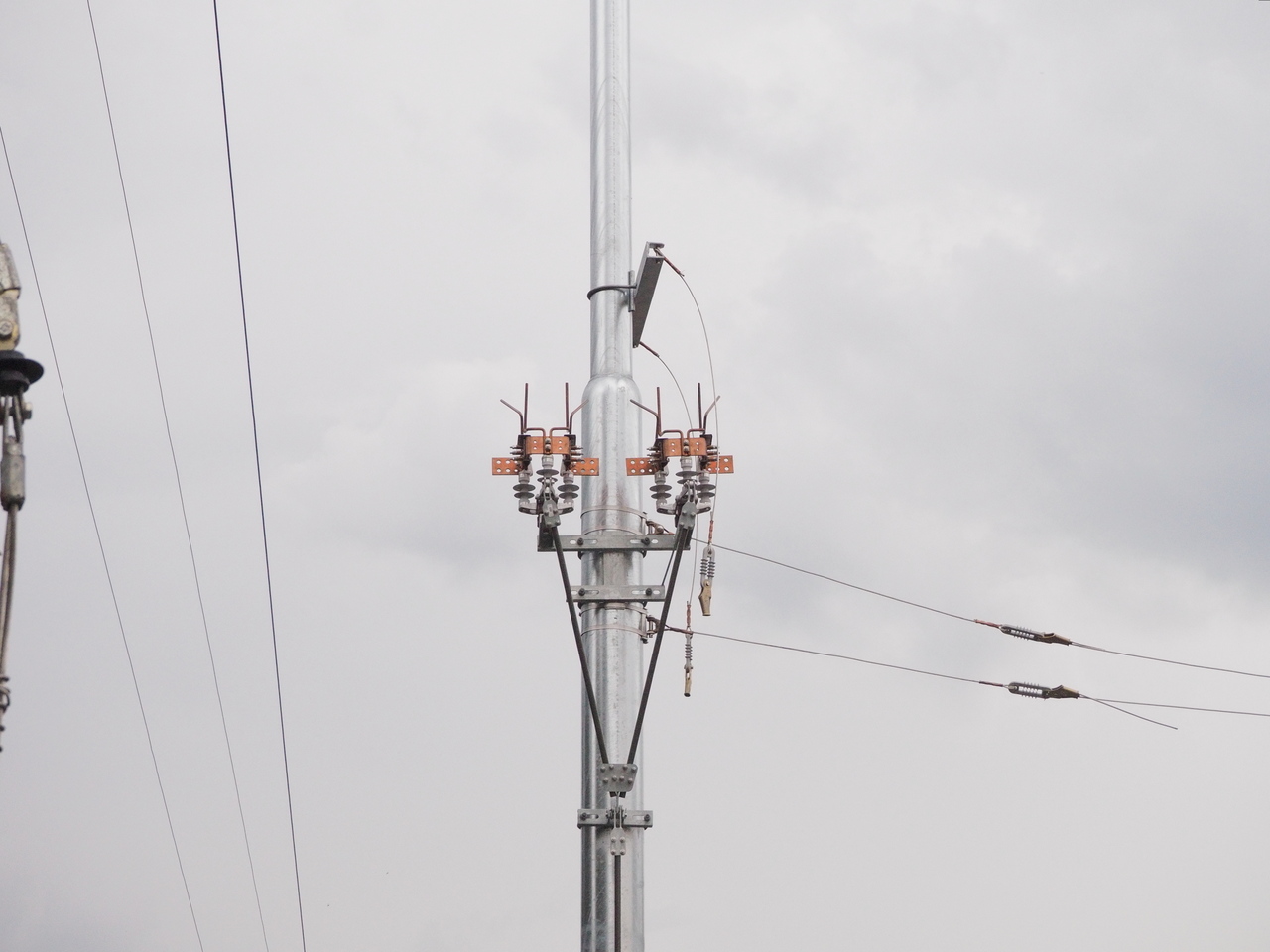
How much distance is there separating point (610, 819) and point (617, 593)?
2299 millimetres

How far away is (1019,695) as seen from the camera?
69.4 ft

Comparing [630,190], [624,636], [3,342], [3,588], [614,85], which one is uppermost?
[614,85]

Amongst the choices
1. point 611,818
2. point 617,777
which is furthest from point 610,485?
point 611,818

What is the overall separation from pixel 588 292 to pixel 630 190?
1481 millimetres

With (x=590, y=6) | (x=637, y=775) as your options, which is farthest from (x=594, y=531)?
(x=590, y=6)

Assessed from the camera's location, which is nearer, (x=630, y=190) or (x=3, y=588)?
(x=3, y=588)

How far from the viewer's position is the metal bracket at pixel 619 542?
1609 centimetres

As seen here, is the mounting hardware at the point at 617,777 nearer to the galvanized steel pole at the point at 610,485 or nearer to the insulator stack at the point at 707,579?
the galvanized steel pole at the point at 610,485

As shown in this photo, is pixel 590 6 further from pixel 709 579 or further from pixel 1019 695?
pixel 1019 695

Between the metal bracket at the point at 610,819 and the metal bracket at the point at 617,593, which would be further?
the metal bracket at the point at 617,593

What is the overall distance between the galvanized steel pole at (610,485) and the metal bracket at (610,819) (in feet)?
0.22

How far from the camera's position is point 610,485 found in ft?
54.1

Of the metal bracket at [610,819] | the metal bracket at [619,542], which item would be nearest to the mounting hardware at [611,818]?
the metal bracket at [610,819]

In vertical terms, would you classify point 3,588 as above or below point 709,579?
below
